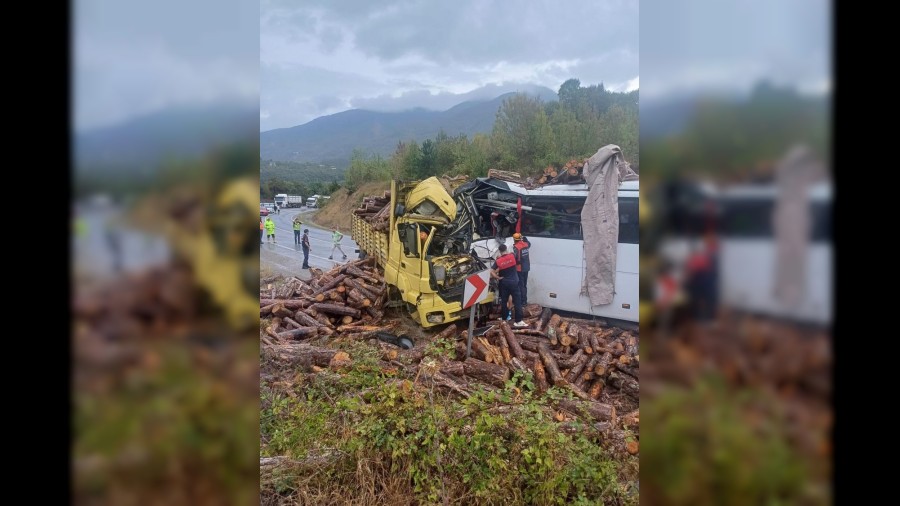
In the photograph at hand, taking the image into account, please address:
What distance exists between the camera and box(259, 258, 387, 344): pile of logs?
609 centimetres

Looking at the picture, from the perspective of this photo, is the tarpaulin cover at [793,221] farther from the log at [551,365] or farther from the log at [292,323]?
the log at [292,323]

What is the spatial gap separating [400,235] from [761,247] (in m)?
5.21

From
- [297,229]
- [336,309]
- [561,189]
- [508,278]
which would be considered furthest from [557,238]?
[297,229]

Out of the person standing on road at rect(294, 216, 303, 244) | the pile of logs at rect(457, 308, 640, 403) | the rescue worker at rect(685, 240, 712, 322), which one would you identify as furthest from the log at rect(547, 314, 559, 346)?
the rescue worker at rect(685, 240, 712, 322)

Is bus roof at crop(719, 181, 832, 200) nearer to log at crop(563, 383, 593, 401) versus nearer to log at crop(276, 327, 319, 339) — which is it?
log at crop(563, 383, 593, 401)

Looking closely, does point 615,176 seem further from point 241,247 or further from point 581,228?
point 241,247

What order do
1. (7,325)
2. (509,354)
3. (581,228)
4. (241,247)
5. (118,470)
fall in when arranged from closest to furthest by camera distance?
(7,325) → (118,470) → (241,247) → (509,354) → (581,228)

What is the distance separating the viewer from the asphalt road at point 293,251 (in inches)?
291

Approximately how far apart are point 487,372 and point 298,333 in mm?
2558

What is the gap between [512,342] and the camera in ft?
17.6

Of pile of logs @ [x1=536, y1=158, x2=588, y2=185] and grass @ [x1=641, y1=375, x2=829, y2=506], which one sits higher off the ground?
pile of logs @ [x1=536, y1=158, x2=588, y2=185]

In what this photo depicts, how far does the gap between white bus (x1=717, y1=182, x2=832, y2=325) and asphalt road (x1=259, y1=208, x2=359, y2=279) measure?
6984mm

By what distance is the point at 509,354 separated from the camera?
17.4 feet

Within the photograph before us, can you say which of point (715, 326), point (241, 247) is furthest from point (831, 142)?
point (241, 247)
